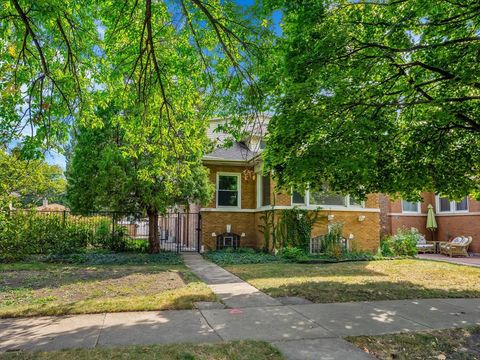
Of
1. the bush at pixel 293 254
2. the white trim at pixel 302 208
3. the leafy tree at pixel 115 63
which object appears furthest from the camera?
the white trim at pixel 302 208

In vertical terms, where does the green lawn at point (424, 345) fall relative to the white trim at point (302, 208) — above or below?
below

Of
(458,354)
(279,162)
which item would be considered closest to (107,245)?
(279,162)

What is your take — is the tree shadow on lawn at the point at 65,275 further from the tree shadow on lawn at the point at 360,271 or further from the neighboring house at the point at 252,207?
the neighboring house at the point at 252,207

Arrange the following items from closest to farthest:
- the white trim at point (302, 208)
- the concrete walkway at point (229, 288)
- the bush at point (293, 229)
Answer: the concrete walkway at point (229, 288)
the bush at point (293, 229)
the white trim at point (302, 208)

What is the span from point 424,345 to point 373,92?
446cm

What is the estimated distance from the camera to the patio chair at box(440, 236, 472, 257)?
17663 millimetres

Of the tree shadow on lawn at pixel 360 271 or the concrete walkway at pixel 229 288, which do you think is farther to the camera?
the tree shadow on lawn at pixel 360 271

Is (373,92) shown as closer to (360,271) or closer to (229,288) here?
(229,288)

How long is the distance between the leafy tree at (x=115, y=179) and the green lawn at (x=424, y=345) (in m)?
8.79

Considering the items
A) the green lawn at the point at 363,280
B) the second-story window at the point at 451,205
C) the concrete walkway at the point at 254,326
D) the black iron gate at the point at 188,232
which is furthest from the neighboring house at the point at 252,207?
the concrete walkway at the point at 254,326

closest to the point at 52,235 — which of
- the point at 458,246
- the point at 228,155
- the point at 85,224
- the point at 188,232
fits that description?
the point at 85,224

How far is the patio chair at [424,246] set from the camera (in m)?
19.1

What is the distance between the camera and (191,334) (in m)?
5.40

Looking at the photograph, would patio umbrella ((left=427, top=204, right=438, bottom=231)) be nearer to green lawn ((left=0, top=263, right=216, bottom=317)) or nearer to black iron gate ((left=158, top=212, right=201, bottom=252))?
black iron gate ((left=158, top=212, right=201, bottom=252))
